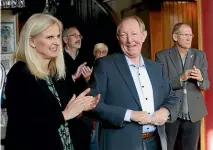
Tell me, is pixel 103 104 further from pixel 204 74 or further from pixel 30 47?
pixel 204 74

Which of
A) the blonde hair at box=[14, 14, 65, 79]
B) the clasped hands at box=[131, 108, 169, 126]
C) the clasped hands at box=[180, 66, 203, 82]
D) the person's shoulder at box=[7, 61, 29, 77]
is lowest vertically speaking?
the clasped hands at box=[131, 108, 169, 126]

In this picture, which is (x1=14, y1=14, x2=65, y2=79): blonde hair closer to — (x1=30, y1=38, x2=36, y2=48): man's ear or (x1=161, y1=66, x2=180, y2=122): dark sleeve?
(x1=30, y1=38, x2=36, y2=48): man's ear

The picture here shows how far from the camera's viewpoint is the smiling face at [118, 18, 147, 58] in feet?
7.88

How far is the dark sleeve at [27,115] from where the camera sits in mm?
1970

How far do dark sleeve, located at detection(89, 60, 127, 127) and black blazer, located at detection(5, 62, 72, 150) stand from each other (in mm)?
330

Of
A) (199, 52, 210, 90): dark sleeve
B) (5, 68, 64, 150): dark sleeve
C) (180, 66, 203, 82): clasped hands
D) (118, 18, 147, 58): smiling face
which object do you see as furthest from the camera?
(199, 52, 210, 90): dark sleeve

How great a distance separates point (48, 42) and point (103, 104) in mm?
500

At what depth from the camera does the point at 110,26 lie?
614cm

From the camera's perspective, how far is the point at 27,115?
1975mm

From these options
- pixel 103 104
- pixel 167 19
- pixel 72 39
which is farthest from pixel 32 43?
pixel 167 19

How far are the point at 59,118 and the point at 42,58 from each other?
323mm

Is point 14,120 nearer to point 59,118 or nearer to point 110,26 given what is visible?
point 59,118

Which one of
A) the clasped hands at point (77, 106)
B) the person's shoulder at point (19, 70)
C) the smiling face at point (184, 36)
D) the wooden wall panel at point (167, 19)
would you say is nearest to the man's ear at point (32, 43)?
the person's shoulder at point (19, 70)

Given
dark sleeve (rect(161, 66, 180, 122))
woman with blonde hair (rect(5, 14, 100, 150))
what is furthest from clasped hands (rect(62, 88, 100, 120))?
dark sleeve (rect(161, 66, 180, 122))
